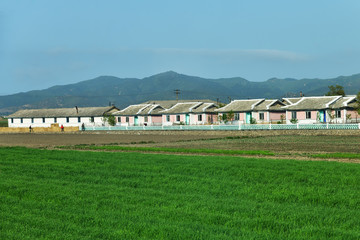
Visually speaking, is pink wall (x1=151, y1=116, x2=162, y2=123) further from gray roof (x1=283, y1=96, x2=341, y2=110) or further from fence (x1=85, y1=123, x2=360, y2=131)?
gray roof (x1=283, y1=96, x2=341, y2=110)

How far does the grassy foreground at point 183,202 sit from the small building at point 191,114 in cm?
7111

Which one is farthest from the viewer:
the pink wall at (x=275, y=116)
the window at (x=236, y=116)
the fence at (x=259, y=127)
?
the window at (x=236, y=116)

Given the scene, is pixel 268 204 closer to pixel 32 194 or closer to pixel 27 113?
pixel 32 194

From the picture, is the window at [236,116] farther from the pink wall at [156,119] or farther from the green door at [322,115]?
the pink wall at [156,119]

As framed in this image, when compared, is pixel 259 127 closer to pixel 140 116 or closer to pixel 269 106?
pixel 269 106

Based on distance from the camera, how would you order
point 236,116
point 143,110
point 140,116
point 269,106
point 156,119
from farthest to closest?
1. point 143,110
2. point 140,116
3. point 156,119
4. point 236,116
5. point 269,106

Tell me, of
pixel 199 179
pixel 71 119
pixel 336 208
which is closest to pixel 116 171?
pixel 199 179

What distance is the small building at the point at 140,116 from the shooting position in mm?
100625

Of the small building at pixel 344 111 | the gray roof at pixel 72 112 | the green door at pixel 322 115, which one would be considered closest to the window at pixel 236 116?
the green door at pixel 322 115

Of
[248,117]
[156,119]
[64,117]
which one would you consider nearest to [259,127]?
[248,117]

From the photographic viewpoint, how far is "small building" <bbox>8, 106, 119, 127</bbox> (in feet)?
369

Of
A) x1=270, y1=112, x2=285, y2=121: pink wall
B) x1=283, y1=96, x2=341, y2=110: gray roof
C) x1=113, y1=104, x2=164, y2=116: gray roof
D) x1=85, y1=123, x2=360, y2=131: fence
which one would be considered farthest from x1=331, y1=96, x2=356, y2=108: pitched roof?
x1=113, y1=104, x2=164, y2=116: gray roof

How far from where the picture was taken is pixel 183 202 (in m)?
12.6

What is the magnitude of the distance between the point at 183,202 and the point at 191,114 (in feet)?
263
